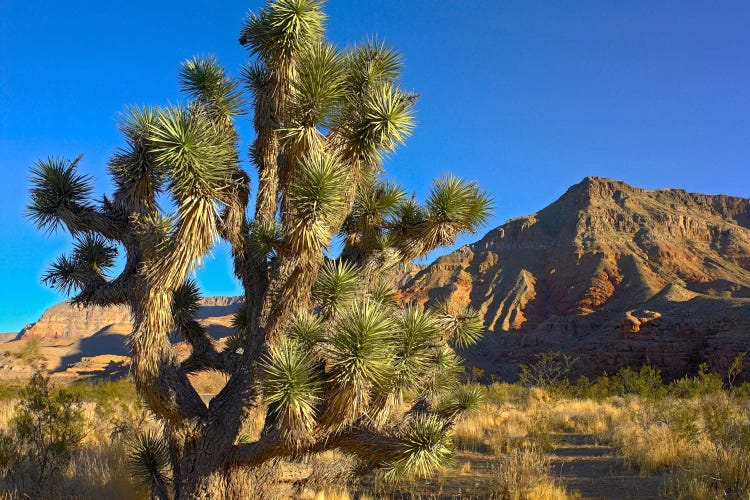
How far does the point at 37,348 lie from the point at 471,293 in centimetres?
6621

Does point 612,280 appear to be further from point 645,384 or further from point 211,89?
point 211,89

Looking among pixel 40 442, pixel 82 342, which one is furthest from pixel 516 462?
pixel 82 342

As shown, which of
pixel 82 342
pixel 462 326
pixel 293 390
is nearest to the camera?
pixel 293 390

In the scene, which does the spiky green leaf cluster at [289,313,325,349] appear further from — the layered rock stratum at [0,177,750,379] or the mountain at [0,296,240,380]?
the layered rock stratum at [0,177,750,379]

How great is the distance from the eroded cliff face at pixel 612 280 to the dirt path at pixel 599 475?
27849mm

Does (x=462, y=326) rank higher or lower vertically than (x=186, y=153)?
lower

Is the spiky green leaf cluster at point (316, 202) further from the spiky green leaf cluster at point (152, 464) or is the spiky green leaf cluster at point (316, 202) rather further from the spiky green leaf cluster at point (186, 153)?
the spiky green leaf cluster at point (152, 464)

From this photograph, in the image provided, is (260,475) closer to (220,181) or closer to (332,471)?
(332,471)

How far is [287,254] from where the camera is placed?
5.78 m

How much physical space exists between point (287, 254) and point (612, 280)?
65365mm

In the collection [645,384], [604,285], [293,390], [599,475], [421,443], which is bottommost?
[599,475]

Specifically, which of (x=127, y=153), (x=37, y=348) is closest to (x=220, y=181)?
(x=127, y=153)

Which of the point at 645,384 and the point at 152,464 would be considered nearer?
the point at 152,464

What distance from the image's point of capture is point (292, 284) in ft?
18.8
